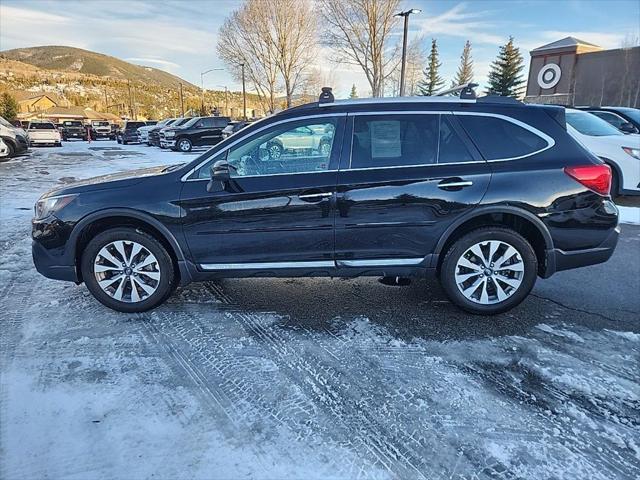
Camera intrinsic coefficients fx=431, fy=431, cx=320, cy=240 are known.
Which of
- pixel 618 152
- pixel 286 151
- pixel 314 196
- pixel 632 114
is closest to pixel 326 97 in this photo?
pixel 286 151

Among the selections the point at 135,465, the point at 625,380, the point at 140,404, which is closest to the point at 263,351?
the point at 140,404

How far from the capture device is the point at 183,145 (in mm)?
21766

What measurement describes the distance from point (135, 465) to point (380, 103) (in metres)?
3.09

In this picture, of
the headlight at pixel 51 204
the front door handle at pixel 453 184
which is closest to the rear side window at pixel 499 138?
the front door handle at pixel 453 184

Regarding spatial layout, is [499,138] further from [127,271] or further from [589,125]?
[589,125]

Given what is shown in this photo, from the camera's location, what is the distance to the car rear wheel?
A: 851 inches

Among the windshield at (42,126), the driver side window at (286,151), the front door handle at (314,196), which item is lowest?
the front door handle at (314,196)

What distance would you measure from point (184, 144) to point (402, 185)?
20.3 metres

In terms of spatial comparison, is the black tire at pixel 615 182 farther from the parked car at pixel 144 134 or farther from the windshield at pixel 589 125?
the parked car at pixel 144 134

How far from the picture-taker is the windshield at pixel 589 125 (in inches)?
321

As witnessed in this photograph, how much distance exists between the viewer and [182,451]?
2154 millimetres

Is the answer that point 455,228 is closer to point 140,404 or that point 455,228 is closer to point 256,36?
point 140,404

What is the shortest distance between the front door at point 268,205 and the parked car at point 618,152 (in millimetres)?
6346

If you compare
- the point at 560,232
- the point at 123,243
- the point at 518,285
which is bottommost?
the point at 518,285
